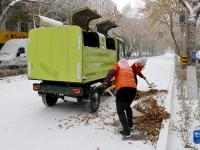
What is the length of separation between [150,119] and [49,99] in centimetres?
353

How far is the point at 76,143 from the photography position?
7145mm

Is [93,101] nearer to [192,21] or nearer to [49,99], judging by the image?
[49,99]

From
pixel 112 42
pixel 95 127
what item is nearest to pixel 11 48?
pixel 112 42

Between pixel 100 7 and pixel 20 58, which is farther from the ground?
pixel 100 7

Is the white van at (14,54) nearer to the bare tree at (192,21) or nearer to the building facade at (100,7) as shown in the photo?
the bare tree at (192,21)

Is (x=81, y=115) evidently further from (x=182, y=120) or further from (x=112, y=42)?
(x=112, y=42)

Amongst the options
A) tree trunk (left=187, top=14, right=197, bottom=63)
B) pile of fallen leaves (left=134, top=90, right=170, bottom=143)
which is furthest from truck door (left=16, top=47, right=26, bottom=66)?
pile of fallen leaves (left=134, top=90, right=170, bottom=143)

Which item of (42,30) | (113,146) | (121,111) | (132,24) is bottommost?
(113,146)

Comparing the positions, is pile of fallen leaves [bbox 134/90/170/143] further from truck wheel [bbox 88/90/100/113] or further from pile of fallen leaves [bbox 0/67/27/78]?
pile of fallen leaves [bbox 0/67/27/78]

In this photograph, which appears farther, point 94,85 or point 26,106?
point 26,106

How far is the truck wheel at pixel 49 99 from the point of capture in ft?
34.8

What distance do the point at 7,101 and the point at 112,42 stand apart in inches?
169

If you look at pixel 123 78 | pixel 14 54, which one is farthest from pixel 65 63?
pixel 14 54

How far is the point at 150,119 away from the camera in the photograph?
8.84 metres
